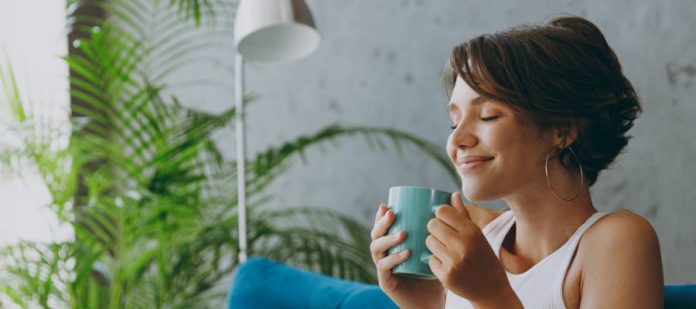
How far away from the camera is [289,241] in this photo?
6.88ft

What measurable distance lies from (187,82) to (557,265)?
1.73m

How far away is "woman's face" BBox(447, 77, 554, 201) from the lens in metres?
1.01

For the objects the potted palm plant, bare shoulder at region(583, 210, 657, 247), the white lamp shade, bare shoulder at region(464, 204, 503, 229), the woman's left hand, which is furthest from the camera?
the potted palm plant

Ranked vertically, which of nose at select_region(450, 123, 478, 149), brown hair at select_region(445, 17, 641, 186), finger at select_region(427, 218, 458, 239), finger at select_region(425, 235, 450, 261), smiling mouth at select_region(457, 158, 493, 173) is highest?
brown hair at select_region(445, 17, 641, 186)

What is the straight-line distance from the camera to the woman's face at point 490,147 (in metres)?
1.01

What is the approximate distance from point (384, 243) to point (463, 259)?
0.37ft

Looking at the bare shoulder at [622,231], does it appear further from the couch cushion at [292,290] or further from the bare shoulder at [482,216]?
the couch cushion at [292,290]

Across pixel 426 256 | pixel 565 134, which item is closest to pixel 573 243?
pixel 565 134

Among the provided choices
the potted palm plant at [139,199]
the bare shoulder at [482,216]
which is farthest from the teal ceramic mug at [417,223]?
the potted palm plant at [139,199]

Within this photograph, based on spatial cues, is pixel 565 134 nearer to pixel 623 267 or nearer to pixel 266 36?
pixel 623 267

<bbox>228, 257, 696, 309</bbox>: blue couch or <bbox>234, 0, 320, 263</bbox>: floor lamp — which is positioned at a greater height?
<bbox>234, 0, 320, 263</bbox>: floor lamp

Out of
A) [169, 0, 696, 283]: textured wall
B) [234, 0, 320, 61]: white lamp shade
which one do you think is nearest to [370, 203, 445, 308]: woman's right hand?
[169, 0, 696, 283]: textured wall

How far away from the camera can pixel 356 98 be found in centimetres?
220

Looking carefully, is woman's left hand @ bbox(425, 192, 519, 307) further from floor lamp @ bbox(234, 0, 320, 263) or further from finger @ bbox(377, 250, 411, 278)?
floor lamp @ bbox(234, 0, 320, 263)
